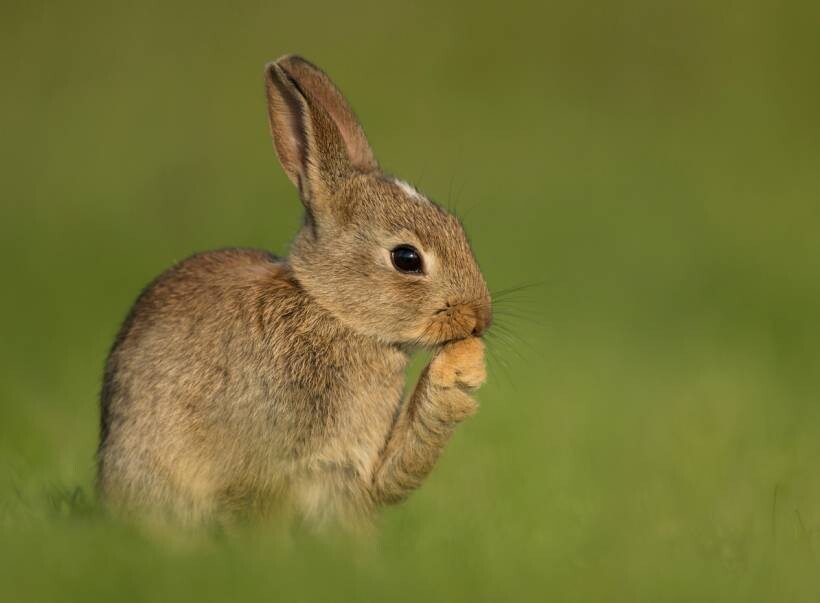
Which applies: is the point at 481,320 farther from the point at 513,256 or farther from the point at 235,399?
the point at 513,256

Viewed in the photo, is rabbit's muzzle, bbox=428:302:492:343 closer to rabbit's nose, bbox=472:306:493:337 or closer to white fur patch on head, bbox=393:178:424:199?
rabbit's nose, bbox=472:306:493:337

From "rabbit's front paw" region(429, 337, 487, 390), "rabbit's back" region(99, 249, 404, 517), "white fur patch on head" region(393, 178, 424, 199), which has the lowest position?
"rabbit's back" region(99, 249, 404, 517)

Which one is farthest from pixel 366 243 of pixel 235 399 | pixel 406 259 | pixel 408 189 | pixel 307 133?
pixel 235 399

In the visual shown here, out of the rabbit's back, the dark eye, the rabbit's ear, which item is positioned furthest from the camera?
the rabbit's ear

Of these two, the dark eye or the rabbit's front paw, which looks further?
the dark eye

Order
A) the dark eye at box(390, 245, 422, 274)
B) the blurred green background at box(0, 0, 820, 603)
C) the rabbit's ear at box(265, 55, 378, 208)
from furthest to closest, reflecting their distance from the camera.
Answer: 1. the rabbit's ear at box(265, 55, 378, 208)
2. the dark eye at box(390, 245, 422, 274)
3. the blurred green background at box(0, 0, 820, 603)

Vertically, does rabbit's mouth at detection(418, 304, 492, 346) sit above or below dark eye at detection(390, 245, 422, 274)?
below

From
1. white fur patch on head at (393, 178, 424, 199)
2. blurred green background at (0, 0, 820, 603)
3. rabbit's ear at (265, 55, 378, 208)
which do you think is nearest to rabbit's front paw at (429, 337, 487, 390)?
blurred green background at (0, 0, 820, 603)
